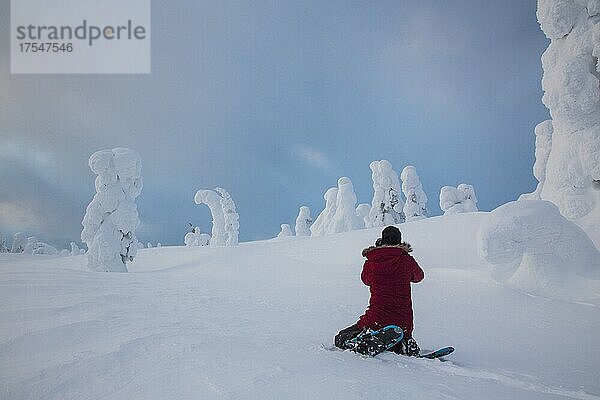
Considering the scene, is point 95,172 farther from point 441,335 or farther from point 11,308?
point 441,335

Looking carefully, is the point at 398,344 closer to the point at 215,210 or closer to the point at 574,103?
the point at 574,103

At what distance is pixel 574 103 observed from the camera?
10602 millimetres

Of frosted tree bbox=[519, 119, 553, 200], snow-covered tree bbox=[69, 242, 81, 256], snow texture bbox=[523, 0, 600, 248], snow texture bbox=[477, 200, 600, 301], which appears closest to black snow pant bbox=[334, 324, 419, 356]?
snow texture bbox=[477, 200, 600, 301]

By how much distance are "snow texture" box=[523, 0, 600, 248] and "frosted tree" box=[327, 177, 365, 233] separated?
26.0m

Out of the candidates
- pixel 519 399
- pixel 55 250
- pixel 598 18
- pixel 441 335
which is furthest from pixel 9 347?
pixel 55 250

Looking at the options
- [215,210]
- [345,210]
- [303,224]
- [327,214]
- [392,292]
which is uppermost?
[215,210]

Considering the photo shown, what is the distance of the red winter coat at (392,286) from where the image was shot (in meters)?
4.12

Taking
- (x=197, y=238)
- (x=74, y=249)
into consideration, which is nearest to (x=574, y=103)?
(x=197, y=238)

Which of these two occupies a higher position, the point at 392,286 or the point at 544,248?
the point at 544,248

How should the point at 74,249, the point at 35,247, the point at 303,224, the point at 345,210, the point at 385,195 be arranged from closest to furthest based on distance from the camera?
the point at 385,195 < the point at 345,210 < the point at 303,224 < the point at 35,247 < the point at 74,249

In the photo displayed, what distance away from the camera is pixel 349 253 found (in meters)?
19.0

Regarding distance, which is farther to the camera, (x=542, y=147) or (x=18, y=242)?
(x=18, y=242)

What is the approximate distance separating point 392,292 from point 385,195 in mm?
32037

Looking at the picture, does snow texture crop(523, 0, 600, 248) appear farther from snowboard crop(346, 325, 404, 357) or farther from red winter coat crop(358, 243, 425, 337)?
snowboard crop(346, 325, 404, 357)
